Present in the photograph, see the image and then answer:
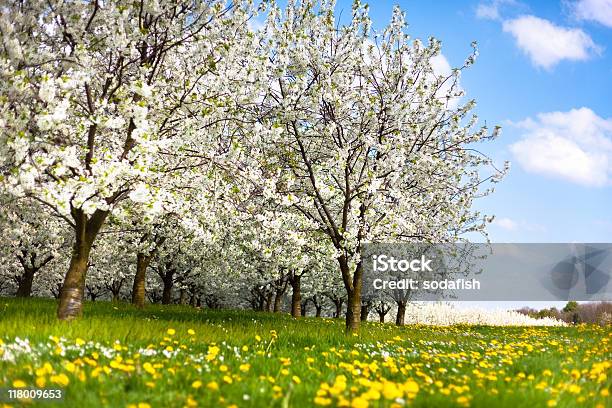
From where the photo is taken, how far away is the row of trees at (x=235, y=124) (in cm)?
974

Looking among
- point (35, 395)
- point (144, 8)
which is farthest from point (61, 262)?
point (35, 395)

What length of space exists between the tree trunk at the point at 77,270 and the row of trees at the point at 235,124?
0.11 ft

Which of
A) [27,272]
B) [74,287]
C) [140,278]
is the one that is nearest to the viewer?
[74,287]

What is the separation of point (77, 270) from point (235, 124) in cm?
536

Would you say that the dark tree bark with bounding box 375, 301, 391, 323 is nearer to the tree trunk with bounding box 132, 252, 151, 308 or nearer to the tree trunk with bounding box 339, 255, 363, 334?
the tree trunk with bounding box 132, 252, 151, 308

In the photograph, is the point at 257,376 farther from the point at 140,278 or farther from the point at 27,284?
the point at 27,284

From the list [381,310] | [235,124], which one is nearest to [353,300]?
[235,124]

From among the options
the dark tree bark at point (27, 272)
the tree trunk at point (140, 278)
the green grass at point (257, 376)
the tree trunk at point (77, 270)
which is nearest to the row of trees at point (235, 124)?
the tree trunk at point (77, 270)

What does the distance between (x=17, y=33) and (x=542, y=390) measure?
1090 cm

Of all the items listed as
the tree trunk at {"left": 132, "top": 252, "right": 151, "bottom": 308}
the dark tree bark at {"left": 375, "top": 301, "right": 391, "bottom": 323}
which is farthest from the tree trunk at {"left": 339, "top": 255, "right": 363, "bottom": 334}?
the dark tree bark at {"left": 375, "top": 301, "right": 391, "bottom": 323}

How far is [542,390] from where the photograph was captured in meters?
5.01

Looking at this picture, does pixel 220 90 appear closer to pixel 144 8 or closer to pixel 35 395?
pixel 144 8

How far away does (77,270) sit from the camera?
1133cm

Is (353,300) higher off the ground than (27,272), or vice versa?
(353,300)
